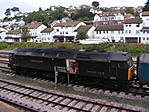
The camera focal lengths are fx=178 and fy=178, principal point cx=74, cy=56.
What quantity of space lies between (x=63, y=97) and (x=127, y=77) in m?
5.04

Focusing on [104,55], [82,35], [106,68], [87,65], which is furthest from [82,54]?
[82,35]

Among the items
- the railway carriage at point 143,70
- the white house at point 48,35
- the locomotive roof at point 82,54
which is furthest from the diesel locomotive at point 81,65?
the white house at point 48,35

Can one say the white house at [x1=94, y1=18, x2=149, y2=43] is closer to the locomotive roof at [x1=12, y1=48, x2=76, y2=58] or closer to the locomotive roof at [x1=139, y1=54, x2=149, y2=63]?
the locomotive roof at [x1=12, y1=48, x2=76, y2=58]

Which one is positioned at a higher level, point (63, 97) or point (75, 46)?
point (75, 46)

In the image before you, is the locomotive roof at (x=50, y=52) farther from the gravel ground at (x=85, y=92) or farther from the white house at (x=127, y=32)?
the white house at (x=127, y=32)

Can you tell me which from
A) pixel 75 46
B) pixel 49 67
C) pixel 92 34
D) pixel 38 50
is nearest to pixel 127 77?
pixel 49 67

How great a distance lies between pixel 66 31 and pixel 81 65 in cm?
5186

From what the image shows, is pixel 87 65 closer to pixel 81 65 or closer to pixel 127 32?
pixel 81 65

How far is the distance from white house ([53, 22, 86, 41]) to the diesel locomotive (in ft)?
147

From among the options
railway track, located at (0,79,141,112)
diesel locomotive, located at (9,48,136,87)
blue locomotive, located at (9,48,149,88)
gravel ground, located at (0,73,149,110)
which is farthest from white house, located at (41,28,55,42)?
railway track, located at (0,79,141,112)

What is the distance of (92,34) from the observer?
6219cm

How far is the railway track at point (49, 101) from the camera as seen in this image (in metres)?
11.3

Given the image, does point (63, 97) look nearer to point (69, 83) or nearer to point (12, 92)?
point (69, 83)

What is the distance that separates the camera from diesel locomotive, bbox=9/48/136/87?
44.9 ft
